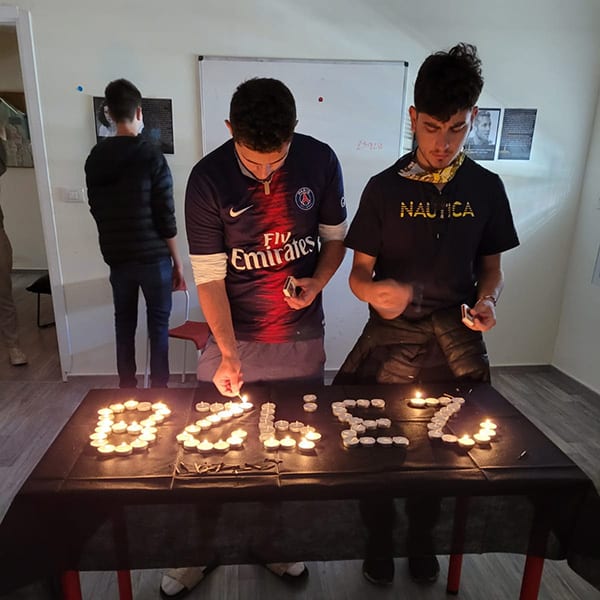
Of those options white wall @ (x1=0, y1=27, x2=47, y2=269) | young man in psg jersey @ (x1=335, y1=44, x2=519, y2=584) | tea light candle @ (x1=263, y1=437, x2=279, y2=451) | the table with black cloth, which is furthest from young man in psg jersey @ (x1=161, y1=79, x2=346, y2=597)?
white wall @ (x1=0, y1=27, x2=47, y2=269)

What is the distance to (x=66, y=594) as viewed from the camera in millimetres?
975

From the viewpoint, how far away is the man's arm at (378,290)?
48.6 inches

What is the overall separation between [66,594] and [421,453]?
778mm

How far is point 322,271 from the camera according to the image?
136cm

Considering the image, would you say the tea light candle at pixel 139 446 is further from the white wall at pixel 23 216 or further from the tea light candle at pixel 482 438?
the white wall at pixel 23 216

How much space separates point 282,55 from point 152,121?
756 mm

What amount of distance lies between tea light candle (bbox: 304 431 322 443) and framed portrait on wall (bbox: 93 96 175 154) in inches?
79.0

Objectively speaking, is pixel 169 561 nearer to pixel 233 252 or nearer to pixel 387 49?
pixel 233 252

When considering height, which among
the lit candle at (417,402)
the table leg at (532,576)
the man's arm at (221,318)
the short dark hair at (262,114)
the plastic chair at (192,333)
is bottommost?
the table leg at (532,576)

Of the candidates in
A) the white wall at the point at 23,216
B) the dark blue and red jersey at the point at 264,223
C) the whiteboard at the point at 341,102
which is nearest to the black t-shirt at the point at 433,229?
the dark blue and red jersey at the point at 264,223

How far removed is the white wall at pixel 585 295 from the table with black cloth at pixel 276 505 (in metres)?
2.06

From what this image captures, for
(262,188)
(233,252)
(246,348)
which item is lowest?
(246,348)

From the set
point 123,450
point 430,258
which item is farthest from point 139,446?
point 430,258

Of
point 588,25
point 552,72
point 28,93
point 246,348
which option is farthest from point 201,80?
point 588,25
